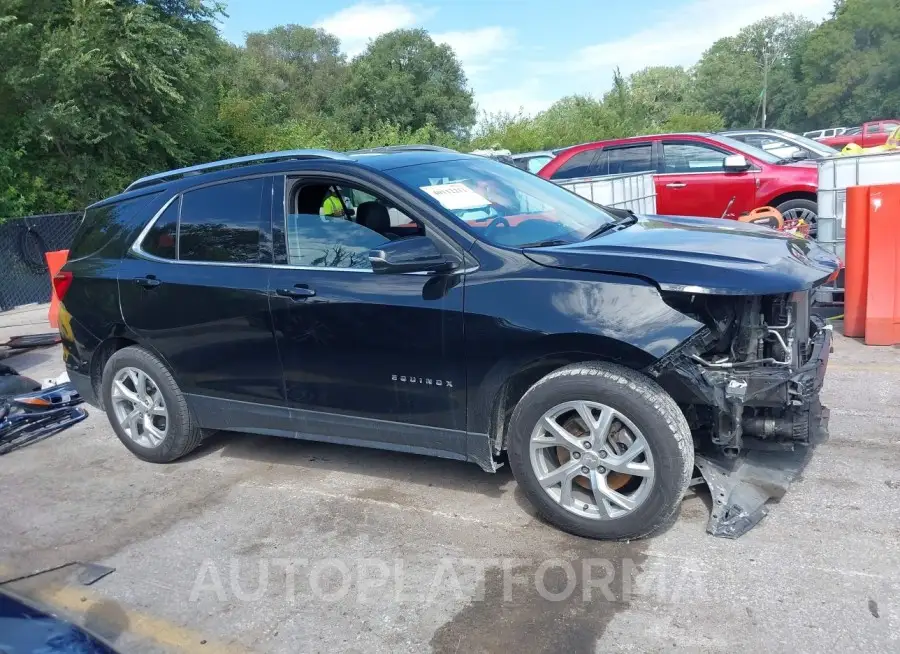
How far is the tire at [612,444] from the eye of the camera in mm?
3289

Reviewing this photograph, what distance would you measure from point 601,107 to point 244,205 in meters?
34.1

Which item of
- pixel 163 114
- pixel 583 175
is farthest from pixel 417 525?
pixel 163 114

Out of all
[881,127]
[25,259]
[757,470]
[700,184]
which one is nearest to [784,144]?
[700,184]

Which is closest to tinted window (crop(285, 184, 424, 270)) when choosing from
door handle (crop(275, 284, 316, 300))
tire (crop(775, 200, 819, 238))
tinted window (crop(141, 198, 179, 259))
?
door handle (crop(275, 284, 316, 300))

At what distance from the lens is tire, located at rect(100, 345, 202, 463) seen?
4828 millimetres

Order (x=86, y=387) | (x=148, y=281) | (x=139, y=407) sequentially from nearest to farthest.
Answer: (x=148, y=281) → (x=139, y=407) → (x=86, y=387)

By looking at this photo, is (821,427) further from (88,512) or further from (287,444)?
(88,512)

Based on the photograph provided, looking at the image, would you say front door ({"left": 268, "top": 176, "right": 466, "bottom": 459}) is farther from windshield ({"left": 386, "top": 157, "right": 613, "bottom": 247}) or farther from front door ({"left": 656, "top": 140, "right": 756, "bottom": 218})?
front door ({"left": 656, "top": 140, "right": 756, "bottom": 218})

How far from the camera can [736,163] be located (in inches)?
392

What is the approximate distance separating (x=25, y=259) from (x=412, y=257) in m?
11.9

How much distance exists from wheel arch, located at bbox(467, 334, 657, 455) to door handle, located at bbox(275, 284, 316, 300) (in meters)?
1.07

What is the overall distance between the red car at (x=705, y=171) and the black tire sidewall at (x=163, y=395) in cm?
Result: 709

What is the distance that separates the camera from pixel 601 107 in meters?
36.1

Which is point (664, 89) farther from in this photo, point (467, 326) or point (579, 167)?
point (467, 326)
